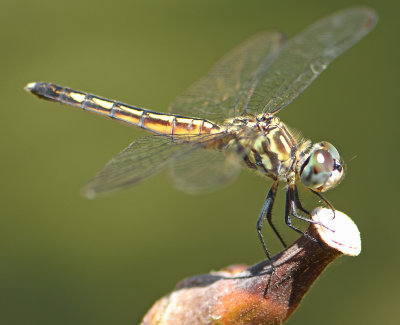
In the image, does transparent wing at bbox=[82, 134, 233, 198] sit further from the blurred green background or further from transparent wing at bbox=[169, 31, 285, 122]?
the blurred green background

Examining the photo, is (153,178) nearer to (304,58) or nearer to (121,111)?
(121,111)

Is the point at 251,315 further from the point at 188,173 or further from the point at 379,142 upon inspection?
the point at 379,142

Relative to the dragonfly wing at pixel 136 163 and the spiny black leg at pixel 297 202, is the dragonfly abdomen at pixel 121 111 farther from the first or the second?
the spiny black leg at pixel 297 202

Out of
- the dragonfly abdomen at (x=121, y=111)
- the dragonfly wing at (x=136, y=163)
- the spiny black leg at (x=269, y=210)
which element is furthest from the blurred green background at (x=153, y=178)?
the dragonfly wing at (x=136, y=163)

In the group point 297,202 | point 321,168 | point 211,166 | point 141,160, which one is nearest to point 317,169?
point 321,168

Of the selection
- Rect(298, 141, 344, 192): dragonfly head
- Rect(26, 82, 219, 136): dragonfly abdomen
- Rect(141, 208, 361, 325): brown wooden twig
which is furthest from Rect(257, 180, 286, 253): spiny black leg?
Rect(141, 208, 361, 325): brown wooden twig
